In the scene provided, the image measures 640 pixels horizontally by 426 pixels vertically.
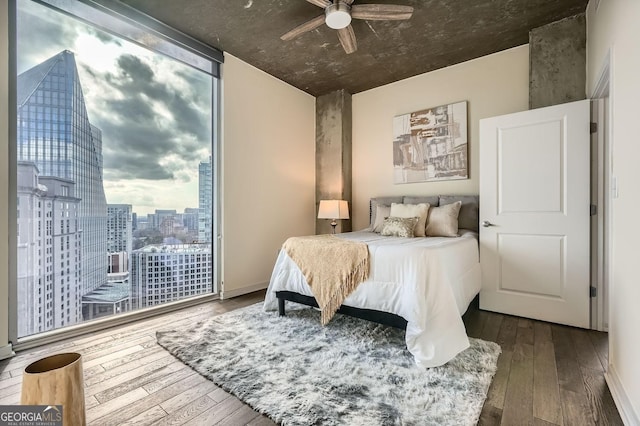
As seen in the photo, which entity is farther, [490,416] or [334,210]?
[334,210]

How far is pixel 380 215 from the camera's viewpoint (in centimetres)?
378

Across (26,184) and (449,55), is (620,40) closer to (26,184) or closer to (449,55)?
(449,55)

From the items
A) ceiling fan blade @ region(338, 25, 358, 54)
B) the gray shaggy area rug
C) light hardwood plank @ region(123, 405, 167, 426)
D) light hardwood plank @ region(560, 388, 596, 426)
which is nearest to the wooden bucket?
light hardwood plank @ region(123, 405, 167, 426)

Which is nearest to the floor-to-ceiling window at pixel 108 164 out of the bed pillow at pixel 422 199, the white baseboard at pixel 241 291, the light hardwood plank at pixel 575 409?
the white baseboard at pixel 241 291

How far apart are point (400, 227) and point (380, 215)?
0.67 m

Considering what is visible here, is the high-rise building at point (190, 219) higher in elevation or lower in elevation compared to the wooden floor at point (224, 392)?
higher

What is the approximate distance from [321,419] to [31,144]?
109 inches

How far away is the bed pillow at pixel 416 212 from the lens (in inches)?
128

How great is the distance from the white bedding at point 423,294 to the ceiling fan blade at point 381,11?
181 cm

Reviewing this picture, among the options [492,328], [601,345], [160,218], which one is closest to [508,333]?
[492,328]

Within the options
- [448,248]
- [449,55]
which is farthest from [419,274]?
[449,55]

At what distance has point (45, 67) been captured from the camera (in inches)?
91.4

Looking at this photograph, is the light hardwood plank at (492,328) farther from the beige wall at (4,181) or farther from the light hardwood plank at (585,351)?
the beige wall at (4,181)

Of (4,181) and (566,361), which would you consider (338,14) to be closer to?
(4,181)
